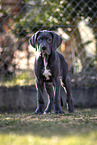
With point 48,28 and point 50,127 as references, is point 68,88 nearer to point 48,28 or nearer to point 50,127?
point 50,127

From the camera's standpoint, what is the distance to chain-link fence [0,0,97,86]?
5.73 m

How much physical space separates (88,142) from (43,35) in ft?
6.94

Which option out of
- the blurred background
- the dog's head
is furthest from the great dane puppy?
the blurred background

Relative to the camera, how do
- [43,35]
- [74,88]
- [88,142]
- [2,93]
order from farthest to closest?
1. [74,88]
2. [2,93]
3. [43,35]
4. [88,142]

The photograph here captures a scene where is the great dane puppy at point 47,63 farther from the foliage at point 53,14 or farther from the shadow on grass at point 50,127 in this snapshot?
the foliage at point 53,14

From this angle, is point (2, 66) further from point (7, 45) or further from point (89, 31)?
point (89, 31)

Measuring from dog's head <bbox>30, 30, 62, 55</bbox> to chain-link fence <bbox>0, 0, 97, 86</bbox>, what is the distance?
2093 mm

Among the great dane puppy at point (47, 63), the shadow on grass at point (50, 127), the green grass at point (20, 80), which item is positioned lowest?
the shadow on grass at point (50, 127)

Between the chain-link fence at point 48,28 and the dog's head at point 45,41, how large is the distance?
6.87 feet

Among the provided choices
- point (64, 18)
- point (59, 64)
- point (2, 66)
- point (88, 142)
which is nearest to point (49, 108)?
point (59, 64)

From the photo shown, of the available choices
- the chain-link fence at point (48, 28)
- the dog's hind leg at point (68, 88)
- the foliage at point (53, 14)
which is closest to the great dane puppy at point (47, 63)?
the dog's hind leg at point (68, 88)

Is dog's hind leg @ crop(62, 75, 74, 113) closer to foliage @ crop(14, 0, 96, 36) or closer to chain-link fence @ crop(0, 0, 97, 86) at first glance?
chain-link fence @ crop(0, 0, 97, 86)

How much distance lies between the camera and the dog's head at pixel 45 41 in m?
3.46

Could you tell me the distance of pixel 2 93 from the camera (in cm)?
546
